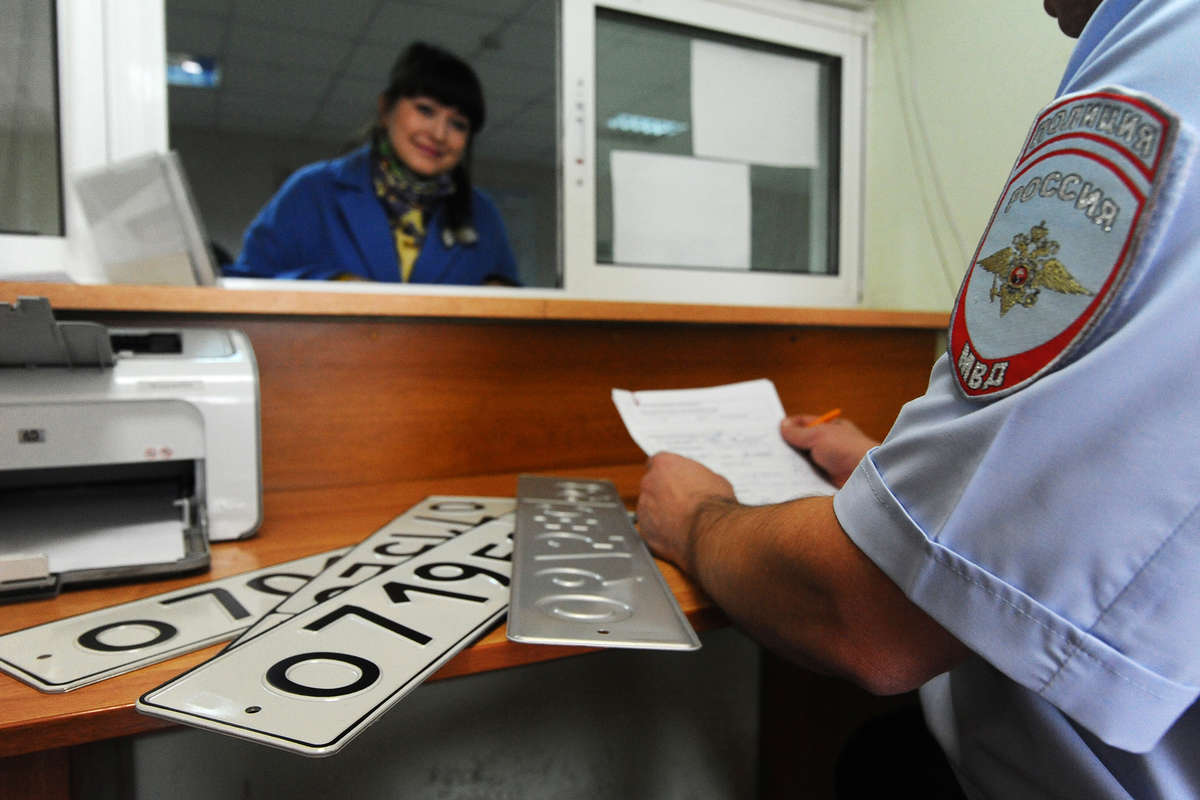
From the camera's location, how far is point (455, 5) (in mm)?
2846

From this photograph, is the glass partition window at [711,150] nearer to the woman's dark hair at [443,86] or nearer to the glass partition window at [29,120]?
the woman's dark hair at [443,86]

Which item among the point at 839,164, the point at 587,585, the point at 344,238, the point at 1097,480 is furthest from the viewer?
the point at 839,164

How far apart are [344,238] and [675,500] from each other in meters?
1.20

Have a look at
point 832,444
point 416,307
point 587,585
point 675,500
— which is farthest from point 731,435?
point 416,307

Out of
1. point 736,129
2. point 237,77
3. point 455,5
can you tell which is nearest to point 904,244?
point 736,129

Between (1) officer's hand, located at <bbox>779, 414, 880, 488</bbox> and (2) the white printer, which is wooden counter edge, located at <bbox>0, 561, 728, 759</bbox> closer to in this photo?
(2) the white printer

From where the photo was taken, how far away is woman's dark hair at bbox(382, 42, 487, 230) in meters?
1.57

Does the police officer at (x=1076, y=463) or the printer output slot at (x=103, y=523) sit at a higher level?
the police officer at (x=1076, y=463)

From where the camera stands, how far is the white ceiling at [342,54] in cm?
293

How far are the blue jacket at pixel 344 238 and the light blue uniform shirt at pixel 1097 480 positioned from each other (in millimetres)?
1230

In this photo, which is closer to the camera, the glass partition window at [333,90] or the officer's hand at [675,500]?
the officer's hand at [675,500]

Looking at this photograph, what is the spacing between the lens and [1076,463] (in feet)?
0.94

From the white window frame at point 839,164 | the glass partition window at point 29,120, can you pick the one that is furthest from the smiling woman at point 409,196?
the glass partition window at point 29,120

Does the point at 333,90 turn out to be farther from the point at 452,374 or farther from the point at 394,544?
the point at 394,544
